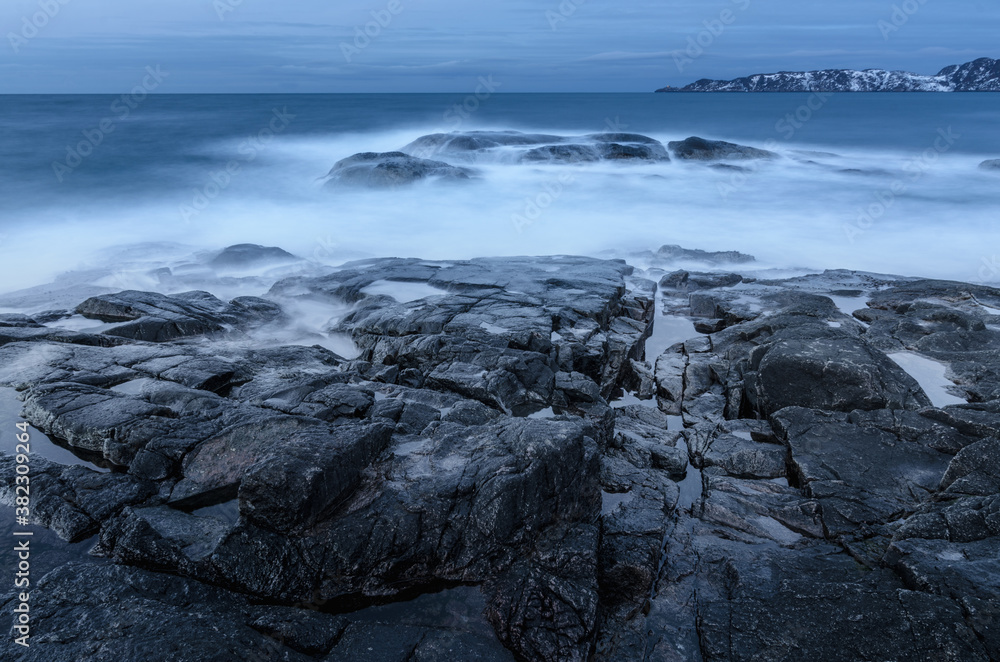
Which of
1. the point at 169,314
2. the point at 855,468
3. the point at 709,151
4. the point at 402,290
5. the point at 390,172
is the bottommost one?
the point at 855,468

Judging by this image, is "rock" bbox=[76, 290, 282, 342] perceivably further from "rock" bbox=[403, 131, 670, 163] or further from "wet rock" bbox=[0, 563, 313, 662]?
"rock" bbox=[403, 131, 670, 163]

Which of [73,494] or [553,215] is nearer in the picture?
[73,494]

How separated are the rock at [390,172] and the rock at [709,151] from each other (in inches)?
431

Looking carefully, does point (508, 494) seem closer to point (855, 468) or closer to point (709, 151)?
point (855, 468)

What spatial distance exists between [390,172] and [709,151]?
50.8 feet

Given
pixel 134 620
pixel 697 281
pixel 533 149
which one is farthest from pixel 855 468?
pixel 533 149

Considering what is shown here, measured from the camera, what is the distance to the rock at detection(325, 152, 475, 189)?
23.5m

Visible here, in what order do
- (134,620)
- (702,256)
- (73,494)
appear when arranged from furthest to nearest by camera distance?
(702,256), (73,494), (134,620)

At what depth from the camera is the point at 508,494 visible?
16.5 ft

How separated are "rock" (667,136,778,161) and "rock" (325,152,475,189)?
1094 cm

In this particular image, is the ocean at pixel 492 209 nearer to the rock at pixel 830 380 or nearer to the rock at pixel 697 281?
the rock at pixel 697 281

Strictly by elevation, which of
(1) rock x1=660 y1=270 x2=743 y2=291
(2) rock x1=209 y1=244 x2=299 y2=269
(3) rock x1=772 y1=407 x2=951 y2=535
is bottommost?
(3) rock x1=772 y1=407 x2=951 y2=535

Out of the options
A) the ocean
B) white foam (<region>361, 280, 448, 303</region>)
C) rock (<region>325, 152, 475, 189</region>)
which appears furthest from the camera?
rock (<region>325, 152, 475, 189</region>)

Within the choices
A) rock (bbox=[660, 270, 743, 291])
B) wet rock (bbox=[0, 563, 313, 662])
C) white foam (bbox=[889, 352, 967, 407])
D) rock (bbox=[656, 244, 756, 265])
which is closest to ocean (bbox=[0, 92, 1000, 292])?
rock (bbox=[656, 244, 756, 265])
